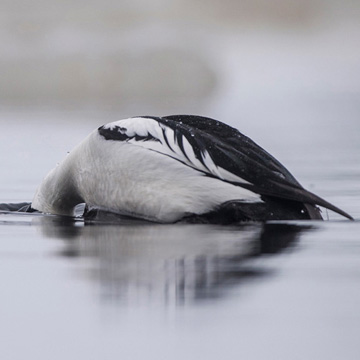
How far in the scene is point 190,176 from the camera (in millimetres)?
→ 7156

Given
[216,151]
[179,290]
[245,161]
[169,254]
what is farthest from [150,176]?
[179,290]

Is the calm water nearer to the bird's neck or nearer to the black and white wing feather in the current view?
the black and white wing feather

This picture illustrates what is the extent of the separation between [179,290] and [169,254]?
1028 millimetres

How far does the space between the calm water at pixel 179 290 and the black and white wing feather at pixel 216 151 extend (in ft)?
0.72

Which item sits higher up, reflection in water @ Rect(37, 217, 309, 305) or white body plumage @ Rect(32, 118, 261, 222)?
white body plumage @ Rect(32, 118, 261, 222)

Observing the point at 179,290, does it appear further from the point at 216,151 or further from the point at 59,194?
the point at 59,194

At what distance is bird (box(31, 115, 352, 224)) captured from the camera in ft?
23.2

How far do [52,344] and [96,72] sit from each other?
2437 centimetres

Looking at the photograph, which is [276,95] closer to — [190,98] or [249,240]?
[190,98]

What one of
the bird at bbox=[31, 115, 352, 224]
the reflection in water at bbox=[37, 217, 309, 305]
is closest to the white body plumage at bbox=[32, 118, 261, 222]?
the bird at bbox=[31, 115, 352, 224]

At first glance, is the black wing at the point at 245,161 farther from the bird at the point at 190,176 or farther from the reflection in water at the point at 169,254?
the reflection in water at the point at 169,254

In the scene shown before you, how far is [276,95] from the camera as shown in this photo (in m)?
23.9

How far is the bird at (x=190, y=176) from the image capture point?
7059mm

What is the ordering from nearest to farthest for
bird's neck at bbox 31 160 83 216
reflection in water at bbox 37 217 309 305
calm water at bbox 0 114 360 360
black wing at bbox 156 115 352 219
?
1. calm water at bbox 0 114 360 360
2. reflection in water at bbox 37 217 309 305
3. black wing at bbox 156 115 352 219
4. bird's neck at bbox 31 160 83 216
